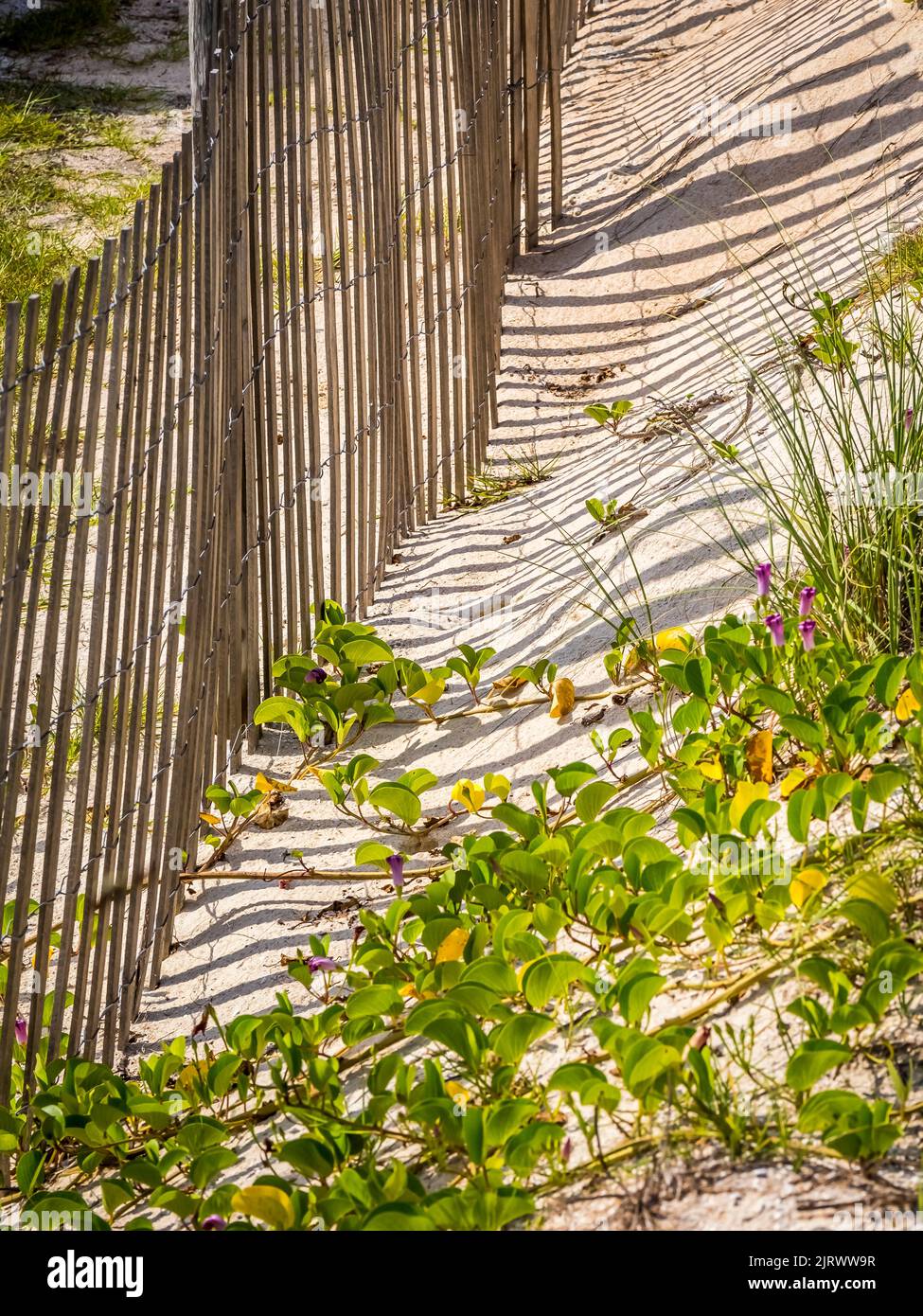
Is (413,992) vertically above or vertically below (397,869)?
below

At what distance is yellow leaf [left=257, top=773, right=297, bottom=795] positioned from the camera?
9.66 ft

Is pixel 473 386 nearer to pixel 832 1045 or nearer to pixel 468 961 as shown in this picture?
pixel 468 961

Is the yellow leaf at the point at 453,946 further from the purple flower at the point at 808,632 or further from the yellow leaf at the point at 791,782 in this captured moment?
the purple flower at the point at 808,632

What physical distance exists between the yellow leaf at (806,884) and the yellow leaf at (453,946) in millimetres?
534

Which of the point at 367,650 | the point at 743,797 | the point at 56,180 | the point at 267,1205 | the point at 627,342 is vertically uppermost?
the point at 56,180

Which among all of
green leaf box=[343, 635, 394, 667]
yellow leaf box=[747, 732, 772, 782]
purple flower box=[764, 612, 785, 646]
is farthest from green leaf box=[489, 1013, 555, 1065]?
green leaf box=[343, 635, 394, 667]

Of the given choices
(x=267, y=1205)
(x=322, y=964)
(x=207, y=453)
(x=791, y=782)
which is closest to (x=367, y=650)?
(x=207, y=453)

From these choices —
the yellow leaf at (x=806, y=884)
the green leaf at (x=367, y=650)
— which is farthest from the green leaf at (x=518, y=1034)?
the green leaf at (x=367, y=650)

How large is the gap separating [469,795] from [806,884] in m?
0.89

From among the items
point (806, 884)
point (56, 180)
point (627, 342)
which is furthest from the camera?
point (56, 180)

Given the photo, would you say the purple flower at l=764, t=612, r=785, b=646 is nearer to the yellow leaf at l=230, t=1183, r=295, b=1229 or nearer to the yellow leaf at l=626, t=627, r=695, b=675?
the yellow leaf at l=626, t=627, r=695, b=675

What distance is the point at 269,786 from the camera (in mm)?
2973

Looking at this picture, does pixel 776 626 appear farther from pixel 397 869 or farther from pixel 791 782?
pixel 397 869

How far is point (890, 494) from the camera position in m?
2.43
